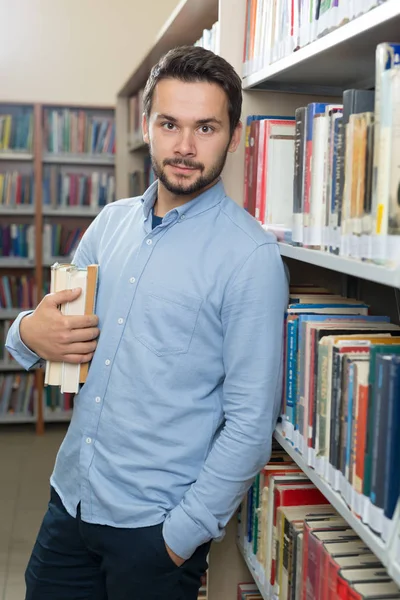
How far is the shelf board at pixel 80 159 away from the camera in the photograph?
4.80 metres

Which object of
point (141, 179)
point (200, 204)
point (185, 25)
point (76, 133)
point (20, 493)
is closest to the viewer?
point (200, 204)

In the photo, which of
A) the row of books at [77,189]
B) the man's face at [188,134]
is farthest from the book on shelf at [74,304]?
the row of books at [77,189]

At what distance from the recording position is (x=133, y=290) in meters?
1.36

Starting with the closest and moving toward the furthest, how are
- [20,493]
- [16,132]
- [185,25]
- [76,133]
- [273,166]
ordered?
[273,166]
[185,25]
[20,493]
[16,132]
[76,133]

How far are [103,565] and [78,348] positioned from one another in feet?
1.36

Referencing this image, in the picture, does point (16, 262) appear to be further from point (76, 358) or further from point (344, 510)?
point (344, 510)

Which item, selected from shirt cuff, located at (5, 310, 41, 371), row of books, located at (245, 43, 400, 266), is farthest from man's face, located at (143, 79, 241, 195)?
shirt cuff, located at (5, 310, 41, 371)

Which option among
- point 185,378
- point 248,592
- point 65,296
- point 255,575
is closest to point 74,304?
point 65,296

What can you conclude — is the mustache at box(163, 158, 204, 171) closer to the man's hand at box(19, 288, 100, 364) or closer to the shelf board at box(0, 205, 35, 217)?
the man's hand at box(19, 288, 100, 364)

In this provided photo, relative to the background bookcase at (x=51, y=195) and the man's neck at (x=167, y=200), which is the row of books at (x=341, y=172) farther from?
the background bookcase at (x=51, y=195)

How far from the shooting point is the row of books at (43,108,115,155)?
15.9 ft

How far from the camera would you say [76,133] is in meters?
4.88

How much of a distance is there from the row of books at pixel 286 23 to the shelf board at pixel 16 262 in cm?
336

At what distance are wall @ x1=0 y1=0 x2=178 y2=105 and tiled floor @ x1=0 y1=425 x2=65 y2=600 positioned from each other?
2359mm
